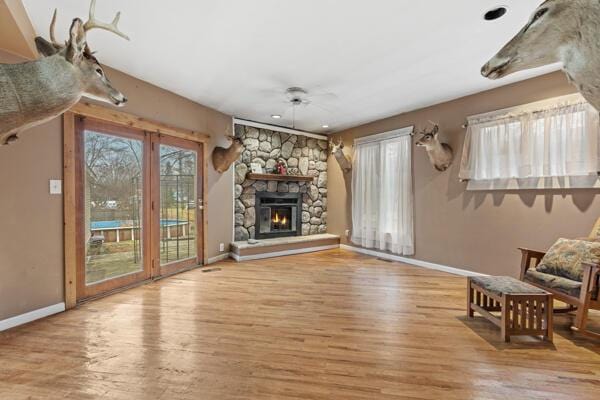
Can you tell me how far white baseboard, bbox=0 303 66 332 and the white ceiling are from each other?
2.55m

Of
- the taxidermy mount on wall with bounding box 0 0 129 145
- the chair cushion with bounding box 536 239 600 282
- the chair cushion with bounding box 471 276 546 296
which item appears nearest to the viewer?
the taxidermy mount on wall with bounding box 0 0 129 145

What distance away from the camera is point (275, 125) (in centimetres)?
586

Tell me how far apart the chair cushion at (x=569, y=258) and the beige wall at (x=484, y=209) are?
0.76m

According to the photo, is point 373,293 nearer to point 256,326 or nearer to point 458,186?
point 256,326

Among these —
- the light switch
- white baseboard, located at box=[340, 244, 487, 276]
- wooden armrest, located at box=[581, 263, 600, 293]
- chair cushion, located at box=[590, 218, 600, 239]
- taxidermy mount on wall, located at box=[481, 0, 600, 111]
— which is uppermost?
taxidermy mount on wall, located at box=[481, 0, 600, 111]

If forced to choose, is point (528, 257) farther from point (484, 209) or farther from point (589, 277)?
point (484, 209)

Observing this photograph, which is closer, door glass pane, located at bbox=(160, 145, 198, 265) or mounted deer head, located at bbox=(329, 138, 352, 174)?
door glass pane, located at bbox=(160, 145, 198, 265)

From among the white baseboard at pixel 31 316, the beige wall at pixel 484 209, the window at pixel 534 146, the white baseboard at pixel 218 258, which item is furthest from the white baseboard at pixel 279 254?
the window at pixel 534 146

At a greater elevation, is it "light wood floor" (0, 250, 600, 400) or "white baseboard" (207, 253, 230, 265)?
"white baseboard" (207, 253, 230, 265)

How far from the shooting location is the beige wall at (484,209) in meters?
3.27

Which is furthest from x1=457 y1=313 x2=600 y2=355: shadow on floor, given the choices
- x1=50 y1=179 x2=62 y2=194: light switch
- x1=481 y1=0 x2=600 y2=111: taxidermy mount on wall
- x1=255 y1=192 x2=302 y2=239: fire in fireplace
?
x1=50 y1=179 x2=62 y2=194: light switch

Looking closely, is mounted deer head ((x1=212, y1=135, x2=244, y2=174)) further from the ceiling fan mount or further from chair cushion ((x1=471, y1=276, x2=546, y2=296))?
chair cushion ((x1=471, y1=276, x2=546, y2=296))

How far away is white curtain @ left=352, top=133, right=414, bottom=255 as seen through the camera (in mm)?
4926

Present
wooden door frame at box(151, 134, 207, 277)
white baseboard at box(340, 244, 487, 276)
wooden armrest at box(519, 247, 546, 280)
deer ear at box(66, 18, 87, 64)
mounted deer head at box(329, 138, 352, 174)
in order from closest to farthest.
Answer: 1. deer ear at box(66, 18, 87, 64)
2. wooden armrest at box(519, 247, 546, 280)
3. wooden door frame at box(151, 134, 207, 277)
4. white baseboard at box(340, 244, 487, 276)
5. mounted deer head at box(329, 138, 352, 174)
